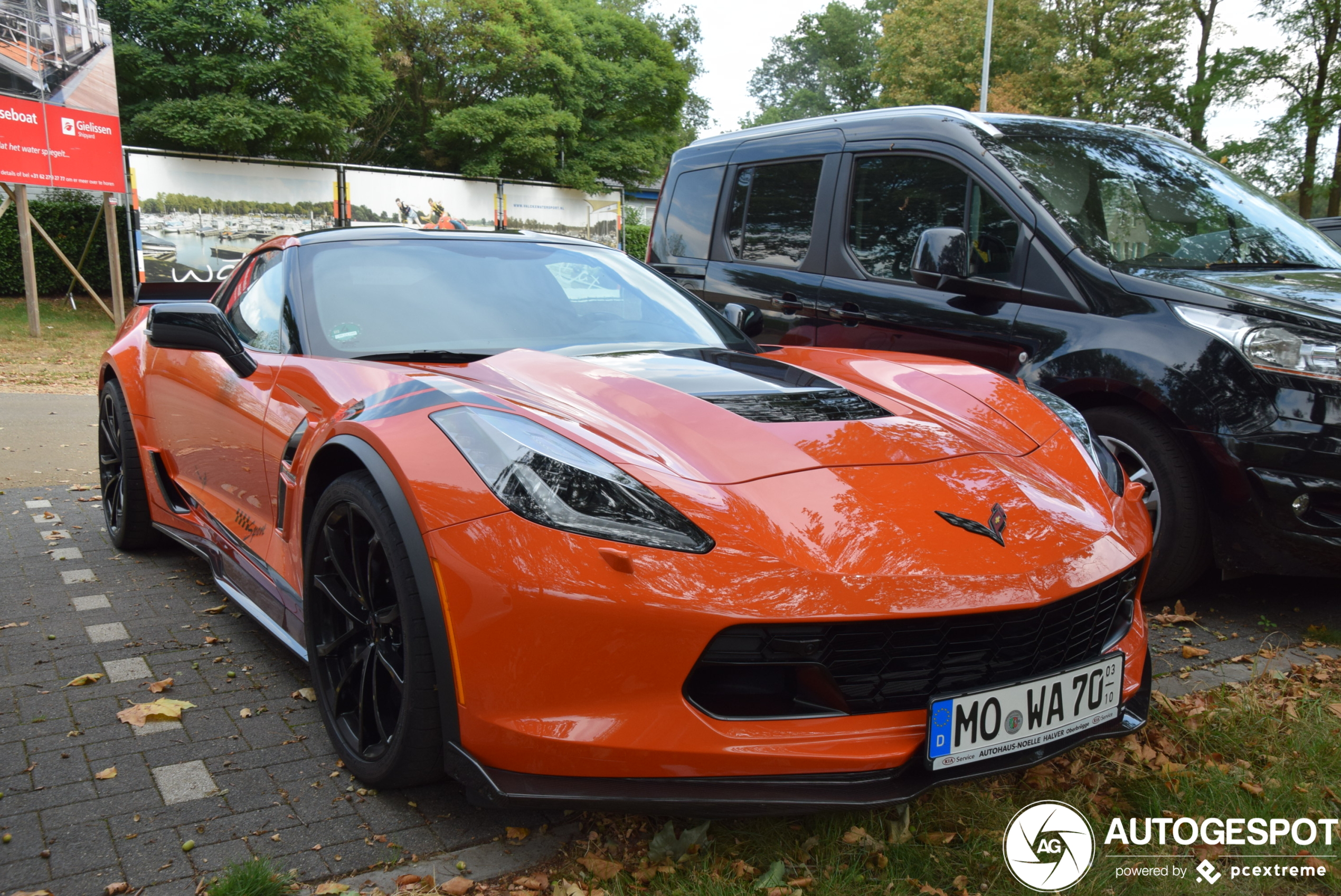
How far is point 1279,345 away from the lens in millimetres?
3395

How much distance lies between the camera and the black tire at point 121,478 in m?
4.26

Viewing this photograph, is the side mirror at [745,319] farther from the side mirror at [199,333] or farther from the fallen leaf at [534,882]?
the fallen leaf at [534,882]

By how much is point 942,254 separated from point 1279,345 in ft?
4.14

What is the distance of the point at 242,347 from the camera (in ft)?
10.7

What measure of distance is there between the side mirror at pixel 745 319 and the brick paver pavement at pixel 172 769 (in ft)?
6.40

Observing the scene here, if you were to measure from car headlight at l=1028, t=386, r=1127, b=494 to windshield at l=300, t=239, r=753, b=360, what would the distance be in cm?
101

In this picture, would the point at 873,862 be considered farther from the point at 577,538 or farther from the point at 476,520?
the point at 476,520

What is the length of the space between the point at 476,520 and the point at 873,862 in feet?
3.67

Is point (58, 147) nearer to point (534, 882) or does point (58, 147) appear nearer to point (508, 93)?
point (534, 882)

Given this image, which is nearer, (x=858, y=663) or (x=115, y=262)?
(x=858, y=663)

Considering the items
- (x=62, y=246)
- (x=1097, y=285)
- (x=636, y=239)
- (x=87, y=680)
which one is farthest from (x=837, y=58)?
(x=87, y=680)

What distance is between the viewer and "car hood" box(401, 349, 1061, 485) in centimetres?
221

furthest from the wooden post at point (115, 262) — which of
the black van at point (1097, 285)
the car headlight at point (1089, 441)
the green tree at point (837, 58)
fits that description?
the green tree at point (837, 58)

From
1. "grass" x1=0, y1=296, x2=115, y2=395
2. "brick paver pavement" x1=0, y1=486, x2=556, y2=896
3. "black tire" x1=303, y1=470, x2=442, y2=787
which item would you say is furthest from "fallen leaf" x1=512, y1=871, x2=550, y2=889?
"grass" x1=0, y1=296, x2=115, y2=395
